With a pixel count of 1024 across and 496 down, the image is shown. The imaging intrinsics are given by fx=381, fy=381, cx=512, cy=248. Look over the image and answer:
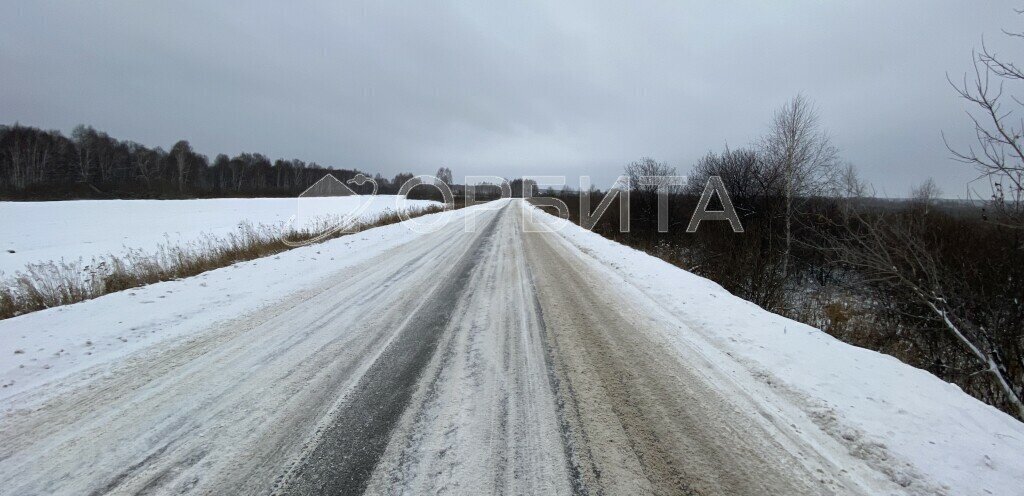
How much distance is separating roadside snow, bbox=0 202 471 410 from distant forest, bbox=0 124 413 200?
53.9 m

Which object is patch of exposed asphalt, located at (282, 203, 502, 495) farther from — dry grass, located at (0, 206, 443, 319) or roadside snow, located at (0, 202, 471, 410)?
dry grass, located at (0, 206, 443, 319)

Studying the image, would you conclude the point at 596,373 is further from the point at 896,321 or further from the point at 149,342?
the point at 896,321

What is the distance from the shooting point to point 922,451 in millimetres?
2400

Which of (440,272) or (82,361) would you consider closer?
(82,361)

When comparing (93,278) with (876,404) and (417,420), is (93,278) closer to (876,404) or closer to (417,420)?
(417,420)

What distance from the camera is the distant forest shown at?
150 ft

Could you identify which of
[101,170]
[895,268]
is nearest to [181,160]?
[101,170]

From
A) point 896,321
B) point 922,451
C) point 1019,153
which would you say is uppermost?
point 1019,153

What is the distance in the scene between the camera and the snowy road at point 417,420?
2100 mm

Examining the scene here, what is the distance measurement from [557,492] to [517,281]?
517 cm

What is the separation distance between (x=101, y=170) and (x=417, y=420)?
3183 inches

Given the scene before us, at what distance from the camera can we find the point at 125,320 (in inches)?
181

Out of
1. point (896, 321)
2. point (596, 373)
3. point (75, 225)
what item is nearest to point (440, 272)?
point (596, 373)

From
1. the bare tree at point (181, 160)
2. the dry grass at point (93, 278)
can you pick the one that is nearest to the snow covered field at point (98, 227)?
the dry grass at point (93, 278)
